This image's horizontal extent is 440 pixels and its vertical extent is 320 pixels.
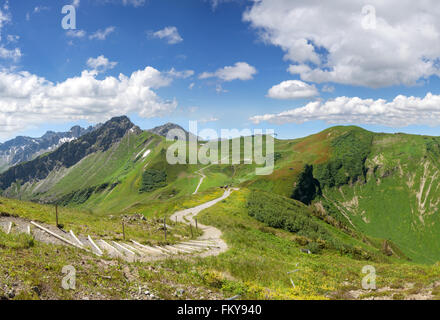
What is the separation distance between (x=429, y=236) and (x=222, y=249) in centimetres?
18155

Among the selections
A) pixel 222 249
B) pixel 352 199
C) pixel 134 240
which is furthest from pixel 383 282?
pixel 352 199

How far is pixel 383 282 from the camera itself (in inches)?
835

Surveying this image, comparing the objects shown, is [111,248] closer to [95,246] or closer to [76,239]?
[95,246]
